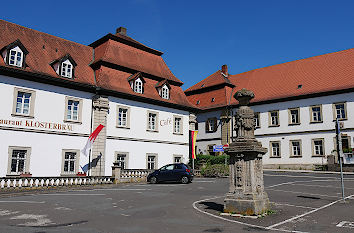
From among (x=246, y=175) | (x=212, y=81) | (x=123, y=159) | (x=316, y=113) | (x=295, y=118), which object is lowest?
(x=246, y=175)

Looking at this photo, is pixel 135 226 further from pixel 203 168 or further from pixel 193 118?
pixel 193 118

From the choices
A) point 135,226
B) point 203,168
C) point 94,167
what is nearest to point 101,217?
point 135,226

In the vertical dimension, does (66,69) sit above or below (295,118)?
above

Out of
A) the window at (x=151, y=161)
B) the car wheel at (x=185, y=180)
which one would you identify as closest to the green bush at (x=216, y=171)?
the window at (x=151, y=161)

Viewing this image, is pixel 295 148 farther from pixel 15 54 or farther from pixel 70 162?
pixel 15 54

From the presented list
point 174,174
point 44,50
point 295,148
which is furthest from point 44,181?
point 295,148

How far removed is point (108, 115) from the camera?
80.1 feet

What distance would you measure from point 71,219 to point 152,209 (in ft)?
9.01

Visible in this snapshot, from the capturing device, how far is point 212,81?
143 feet

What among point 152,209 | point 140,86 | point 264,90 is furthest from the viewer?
point 264,90

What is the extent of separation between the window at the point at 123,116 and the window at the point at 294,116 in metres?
18.9

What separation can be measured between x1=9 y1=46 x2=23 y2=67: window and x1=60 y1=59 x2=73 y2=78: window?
2.88m

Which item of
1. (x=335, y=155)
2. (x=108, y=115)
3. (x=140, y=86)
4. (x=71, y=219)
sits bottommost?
(x=71, y=219)

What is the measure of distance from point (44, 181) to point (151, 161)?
10655 millimetres
